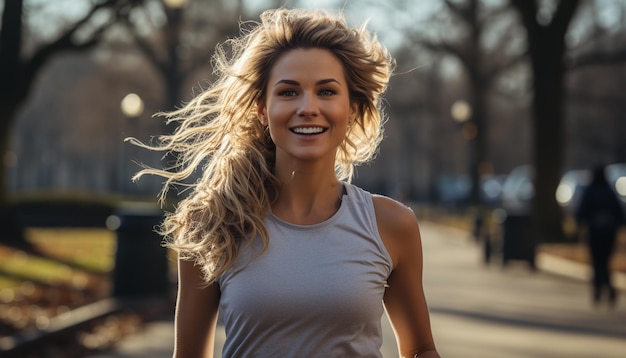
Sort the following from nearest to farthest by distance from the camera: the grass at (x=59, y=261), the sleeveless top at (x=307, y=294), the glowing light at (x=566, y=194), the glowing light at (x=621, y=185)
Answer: the sleeveless top at (x=307, y=294) < the grass at (x=59, y=261) < the glowing light at (x=621, y=185) < the glowing light at (x=566, y=194)

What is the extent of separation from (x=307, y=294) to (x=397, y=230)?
382 mm

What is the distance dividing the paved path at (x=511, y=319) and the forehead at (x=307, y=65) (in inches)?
282

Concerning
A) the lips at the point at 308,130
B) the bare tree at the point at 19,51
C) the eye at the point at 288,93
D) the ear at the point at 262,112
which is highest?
the bare tree at the point at 19,51

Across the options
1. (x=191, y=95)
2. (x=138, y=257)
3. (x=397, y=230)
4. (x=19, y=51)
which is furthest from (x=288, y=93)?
(x=19, y=51)

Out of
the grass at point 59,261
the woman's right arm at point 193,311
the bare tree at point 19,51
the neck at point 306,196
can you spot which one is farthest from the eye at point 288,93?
the bare tree at point 19,51

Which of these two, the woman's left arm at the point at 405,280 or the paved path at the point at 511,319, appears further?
the paved path at the point at 511,319

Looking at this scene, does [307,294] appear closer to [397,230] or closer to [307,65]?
[397,230]

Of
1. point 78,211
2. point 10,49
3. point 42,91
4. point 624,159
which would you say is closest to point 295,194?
point 10,49

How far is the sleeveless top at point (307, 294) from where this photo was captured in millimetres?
3227

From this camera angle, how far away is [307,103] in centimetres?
338

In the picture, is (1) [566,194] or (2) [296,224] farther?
(1) [566,194]

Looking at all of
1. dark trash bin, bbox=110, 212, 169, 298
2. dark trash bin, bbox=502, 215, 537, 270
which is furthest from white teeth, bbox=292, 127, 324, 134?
dark trash bin, bbox=502, 215, 537, 270

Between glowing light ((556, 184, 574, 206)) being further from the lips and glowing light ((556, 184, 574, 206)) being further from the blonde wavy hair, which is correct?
the lips

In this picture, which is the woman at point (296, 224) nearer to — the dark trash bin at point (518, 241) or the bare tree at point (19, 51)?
the dark trash bin at point (518, 241)
